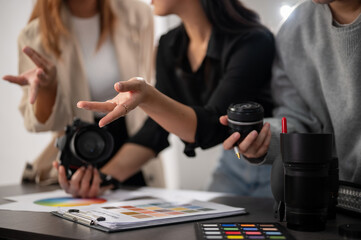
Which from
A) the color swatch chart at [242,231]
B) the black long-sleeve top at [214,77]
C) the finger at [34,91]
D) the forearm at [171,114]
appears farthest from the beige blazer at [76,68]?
the color swatch chart at [242,231]

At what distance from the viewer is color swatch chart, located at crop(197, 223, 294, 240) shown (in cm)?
60

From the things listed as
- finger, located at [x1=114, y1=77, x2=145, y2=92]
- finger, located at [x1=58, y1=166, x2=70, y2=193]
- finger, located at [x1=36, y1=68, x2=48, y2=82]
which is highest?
finger, located at [x1=36, y1=68, x2=48, y2=82]

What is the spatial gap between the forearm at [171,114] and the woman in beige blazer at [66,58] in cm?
38

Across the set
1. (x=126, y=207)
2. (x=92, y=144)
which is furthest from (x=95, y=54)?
(x=126, y=207)

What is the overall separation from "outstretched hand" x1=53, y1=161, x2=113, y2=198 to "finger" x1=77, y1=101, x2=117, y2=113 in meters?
0.29

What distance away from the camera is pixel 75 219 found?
2.39 feet

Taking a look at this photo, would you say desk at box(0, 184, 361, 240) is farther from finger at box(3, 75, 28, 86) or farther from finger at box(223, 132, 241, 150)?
finger at box(3, 75, 28, 86)

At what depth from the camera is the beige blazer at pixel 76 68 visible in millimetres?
1261

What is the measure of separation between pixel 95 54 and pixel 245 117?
858 mm

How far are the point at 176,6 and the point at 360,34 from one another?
522 millimetres

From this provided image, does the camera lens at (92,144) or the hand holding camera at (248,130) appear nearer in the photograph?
the hand holding camera at (248,130)

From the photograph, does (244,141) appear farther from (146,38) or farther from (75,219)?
(146,38)

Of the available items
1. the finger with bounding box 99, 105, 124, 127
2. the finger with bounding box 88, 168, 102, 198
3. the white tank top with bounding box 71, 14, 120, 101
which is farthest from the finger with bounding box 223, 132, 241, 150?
the white tank top with bounding box 71, 14, 120, 101

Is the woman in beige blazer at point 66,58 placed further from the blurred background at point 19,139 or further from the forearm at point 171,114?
the forearm at point 171,114
